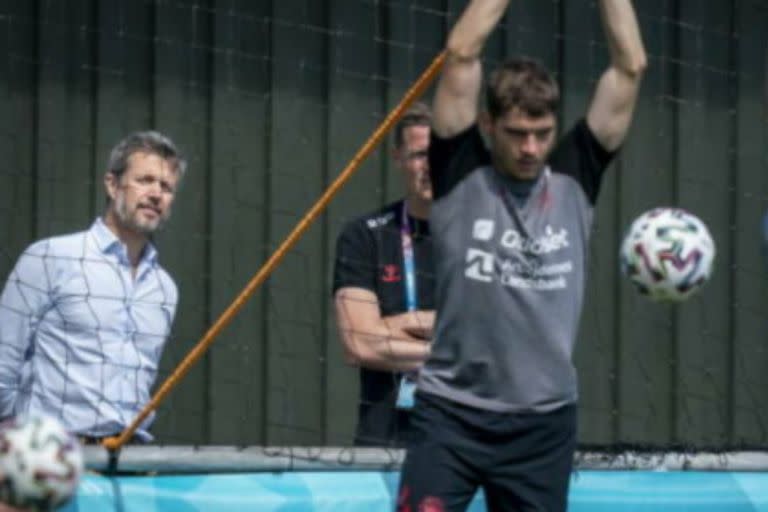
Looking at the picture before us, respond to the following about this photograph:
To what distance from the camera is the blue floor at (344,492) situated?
21.2ft

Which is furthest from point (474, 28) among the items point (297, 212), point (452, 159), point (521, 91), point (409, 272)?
point (297, 212)

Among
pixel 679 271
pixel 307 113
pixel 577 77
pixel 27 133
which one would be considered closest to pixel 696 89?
pixel 577 77

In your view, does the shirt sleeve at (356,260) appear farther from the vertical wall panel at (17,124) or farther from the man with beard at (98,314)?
the vertical wall panel at (17,124)

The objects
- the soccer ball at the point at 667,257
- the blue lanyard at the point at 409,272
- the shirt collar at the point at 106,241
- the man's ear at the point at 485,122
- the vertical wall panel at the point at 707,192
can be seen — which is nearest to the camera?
the man's ear at the point at 485,122

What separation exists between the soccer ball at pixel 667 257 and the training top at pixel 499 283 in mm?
288

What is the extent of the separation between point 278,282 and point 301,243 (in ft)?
0.62

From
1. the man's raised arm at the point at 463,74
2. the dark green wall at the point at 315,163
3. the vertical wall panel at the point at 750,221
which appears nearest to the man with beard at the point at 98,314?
the man's raised arm at the point at 463,74

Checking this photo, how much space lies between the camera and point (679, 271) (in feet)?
20.2

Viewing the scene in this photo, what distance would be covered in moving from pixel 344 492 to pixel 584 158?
133 cm

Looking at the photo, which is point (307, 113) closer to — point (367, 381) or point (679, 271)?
point (367, 381)

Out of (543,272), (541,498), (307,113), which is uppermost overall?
(307,113)

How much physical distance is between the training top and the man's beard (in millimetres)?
1422

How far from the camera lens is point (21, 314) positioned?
6.92 metres

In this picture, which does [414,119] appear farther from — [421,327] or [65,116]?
[65,116]
